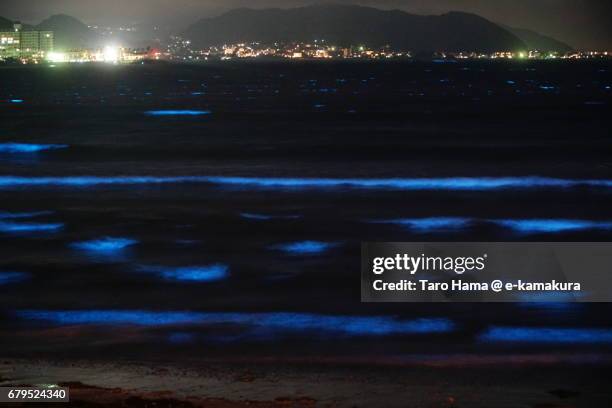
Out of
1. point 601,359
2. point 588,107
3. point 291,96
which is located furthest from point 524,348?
point 291,96

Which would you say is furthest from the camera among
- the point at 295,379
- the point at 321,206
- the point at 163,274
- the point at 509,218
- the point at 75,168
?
the point at 75,168

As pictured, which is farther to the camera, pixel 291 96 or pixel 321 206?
pixel 291 96

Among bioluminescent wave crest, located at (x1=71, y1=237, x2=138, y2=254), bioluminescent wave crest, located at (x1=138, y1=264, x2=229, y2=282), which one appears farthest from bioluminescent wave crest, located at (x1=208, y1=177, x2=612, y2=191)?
bioluminescent wave crest, located at (x1=138, y1=264, x2=229, y2=282)

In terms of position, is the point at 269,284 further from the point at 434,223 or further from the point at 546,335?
the point at 434,223

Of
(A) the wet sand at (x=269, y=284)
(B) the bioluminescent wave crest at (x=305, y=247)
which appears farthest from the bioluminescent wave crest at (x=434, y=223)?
(B) the bioluminescent wave crest at (x=305, y=247)

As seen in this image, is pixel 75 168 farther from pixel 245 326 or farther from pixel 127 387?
pixel 127 387

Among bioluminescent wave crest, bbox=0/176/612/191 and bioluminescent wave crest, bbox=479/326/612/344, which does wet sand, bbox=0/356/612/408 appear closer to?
bioluminescent wave crest, bbox=479/326/612/344
